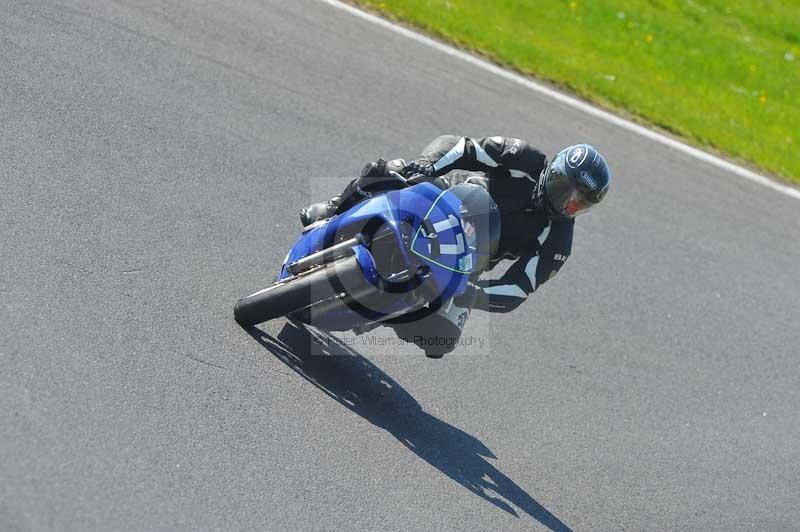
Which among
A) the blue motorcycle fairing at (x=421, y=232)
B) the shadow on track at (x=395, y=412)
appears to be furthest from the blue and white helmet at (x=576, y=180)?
the shadow on track at (x=395, y=412)

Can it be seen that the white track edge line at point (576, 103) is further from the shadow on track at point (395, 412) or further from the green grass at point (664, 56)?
the shadow on track at point (395, 412)

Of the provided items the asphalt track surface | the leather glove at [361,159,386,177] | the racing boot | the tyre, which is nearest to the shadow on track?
the asphalt track surface

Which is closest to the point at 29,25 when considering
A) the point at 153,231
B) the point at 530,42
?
the point at 153,231

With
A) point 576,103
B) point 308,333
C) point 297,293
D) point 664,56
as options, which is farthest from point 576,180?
point 664,56

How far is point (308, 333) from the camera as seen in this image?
22.5ft

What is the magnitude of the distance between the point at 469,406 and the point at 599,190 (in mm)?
1806

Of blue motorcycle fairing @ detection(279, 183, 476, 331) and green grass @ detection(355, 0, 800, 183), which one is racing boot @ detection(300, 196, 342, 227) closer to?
blue motorcycle fairing @ detection(279, 183, 476, 331)

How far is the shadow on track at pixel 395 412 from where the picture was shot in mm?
6402

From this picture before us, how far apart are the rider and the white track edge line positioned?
187 inches

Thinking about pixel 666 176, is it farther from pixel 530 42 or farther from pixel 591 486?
pixel 591 486

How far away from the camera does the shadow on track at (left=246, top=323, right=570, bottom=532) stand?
6.40m

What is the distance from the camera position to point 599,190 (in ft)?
21.0

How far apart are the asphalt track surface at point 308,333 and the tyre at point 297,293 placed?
21 centimetres

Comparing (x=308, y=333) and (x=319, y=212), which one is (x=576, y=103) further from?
(x=308, y=333)
